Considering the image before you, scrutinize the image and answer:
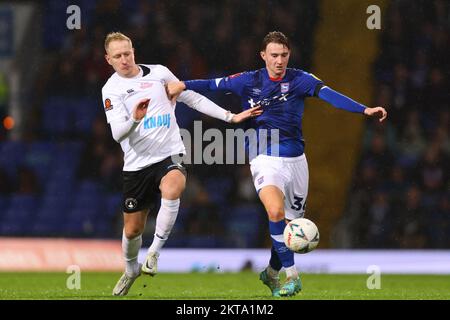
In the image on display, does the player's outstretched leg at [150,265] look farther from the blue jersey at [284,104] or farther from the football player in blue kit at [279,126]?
the blue jersey at [284,104]

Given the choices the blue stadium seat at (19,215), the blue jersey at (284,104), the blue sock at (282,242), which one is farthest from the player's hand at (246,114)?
the blue stadium seat at (19,215)

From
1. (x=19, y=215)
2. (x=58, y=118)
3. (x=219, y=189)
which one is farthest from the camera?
(x=58, y=118)

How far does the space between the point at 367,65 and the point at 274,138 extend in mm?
8879

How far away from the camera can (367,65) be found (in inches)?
719

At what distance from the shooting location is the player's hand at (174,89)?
9712 millimetres

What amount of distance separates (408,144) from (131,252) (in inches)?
302

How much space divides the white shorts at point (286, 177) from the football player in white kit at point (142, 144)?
0.47 meters

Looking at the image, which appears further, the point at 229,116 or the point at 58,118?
the point at 58,118

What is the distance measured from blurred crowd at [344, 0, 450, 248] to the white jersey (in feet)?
20.2

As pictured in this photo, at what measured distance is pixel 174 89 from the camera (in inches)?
383

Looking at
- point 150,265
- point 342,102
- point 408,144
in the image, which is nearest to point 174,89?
point 342,102

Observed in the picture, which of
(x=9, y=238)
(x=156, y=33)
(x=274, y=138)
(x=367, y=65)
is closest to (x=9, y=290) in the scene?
(x=274, y=138)

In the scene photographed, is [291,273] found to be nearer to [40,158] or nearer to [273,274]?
[273,274]

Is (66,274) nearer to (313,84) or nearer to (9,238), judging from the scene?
(9,238)
